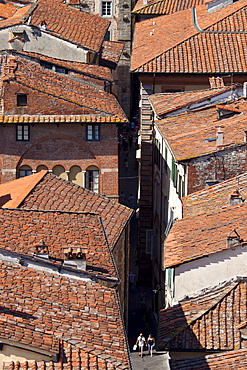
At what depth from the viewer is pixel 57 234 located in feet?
138

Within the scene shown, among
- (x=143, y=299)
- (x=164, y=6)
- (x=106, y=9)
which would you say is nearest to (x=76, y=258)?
(x=143, y=299)

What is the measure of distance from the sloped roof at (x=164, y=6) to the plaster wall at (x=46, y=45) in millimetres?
14435

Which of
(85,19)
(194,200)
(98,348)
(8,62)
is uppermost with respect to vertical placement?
(85,19)

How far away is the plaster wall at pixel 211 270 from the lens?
4547cm

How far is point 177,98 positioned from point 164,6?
25927 mm

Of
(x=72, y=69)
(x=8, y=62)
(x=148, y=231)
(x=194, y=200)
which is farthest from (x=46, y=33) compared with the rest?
(x=194, y=200)

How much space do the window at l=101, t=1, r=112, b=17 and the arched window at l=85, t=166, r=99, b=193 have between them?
148 ft

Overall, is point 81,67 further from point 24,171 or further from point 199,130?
point 199,130

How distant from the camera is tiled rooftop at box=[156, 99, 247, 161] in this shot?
179 ft

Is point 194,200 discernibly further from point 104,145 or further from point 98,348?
point 98,348

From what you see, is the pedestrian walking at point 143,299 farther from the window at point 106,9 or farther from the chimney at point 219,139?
the window at point 106,9

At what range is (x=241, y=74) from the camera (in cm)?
6956

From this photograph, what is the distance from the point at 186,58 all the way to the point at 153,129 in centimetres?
429

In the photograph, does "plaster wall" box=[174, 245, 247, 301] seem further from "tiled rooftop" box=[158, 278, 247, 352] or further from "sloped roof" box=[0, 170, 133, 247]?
"sloped roof" box=[0, 170, 133, 247]
